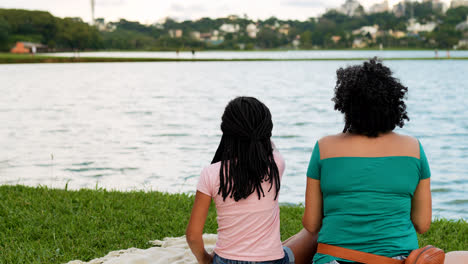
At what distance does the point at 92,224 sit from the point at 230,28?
145 metres

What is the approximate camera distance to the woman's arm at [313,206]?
263 centimetres

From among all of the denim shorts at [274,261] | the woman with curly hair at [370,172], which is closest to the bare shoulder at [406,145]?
the woman with curly hair at [370,172]

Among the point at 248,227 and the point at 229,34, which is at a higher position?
the point at 229,34

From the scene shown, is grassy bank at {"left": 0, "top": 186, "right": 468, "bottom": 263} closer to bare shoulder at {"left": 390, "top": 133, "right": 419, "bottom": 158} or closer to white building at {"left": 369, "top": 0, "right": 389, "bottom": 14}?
bare shoulder at {"left": 390, "top": 133, "right": 419, "bottom": 158}

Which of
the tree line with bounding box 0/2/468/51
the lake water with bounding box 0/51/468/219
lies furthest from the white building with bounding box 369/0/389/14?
the lake water with bounding box 0/51/468/219

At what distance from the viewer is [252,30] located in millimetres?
145375

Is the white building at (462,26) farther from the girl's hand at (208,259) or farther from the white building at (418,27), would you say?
the girl's hand at (208,259)

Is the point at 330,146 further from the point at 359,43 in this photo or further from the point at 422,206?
the point at 359,43

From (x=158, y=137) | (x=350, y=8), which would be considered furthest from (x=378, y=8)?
(x=158, y=137)

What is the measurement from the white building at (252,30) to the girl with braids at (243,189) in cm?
13749

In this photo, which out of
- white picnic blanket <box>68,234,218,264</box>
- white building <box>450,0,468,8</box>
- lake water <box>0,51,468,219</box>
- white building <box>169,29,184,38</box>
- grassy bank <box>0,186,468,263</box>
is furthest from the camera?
white building <box>450,0,468,8</box>

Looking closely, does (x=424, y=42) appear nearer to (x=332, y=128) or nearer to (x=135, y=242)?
(x=332, y=128)

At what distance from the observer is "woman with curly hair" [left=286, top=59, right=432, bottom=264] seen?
2449mm

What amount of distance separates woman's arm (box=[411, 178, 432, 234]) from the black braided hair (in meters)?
0.71
